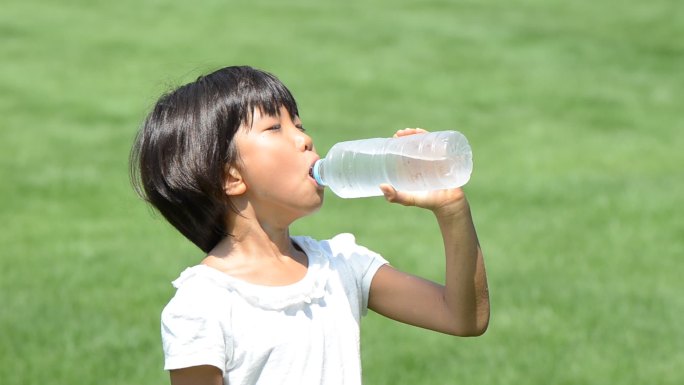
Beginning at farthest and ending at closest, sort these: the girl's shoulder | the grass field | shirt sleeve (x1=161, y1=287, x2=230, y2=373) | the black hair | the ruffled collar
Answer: the grass field < the girl's shoulder < the black hair < the ruffled collar < shirt sleeve (x1=161, y1=287, x2=230, y2=373)

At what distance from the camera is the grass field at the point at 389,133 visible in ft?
17.9

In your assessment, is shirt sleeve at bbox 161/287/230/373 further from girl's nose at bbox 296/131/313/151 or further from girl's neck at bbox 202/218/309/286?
girl's nose at bbox 296/131/313/151

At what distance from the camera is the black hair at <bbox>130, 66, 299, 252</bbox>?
2701 mm

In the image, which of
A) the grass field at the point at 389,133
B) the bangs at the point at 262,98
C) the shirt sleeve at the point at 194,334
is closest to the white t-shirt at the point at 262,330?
the shirt sleeve at the point at 194,334

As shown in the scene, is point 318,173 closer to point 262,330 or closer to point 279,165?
point 279,165

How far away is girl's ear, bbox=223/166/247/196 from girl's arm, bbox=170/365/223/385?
0.44 meters

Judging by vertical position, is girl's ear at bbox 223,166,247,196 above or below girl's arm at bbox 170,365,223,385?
above

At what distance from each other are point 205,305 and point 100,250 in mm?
4593

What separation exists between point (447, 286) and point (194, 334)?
0.63 m

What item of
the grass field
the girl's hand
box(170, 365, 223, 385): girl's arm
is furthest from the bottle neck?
the grass field

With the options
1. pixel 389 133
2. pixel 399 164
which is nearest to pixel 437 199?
pixel 399 164

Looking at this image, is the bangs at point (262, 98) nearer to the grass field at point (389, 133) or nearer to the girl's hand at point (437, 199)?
the girl's hand at point (437, 199)

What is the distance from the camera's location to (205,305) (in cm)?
253

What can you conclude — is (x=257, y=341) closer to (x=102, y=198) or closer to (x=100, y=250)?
(x=100, y=250)
